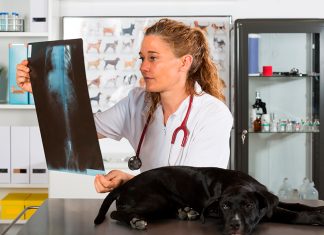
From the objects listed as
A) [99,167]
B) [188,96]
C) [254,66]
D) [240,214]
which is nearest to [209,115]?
[188,96]

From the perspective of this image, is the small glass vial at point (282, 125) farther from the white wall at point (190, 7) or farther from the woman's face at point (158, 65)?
the woman's face at point (158, 65)

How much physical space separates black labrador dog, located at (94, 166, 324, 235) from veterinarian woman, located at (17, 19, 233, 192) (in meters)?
0.38

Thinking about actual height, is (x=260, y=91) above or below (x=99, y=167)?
above

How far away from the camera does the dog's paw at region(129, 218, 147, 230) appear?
3.58ft

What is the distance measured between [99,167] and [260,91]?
8.76 feet

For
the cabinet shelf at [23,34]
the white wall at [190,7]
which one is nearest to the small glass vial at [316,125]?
the white wall at [190,7]

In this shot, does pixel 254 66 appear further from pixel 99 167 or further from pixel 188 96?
pixel 99 167

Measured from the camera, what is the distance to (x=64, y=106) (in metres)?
1.28

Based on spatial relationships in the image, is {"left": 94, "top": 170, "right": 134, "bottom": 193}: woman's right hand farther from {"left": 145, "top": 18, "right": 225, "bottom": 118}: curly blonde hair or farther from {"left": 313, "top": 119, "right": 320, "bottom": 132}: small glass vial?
{"left": 313, "top": 119, "right": 320, "bottom": 132}: small glass vial

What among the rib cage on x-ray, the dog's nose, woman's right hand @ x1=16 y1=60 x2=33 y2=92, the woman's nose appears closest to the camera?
the dog's nose

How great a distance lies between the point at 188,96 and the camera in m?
1.84

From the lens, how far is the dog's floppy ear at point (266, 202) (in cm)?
110

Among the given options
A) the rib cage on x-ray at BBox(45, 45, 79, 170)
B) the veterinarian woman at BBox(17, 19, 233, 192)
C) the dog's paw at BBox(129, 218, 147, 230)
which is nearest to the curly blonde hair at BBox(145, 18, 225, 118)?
the veterinarian woman at BBox(17, 19, 233, 192)

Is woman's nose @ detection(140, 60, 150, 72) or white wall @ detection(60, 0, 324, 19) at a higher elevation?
white wall @ detection(60, 0, 324, 19)
